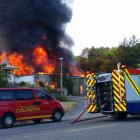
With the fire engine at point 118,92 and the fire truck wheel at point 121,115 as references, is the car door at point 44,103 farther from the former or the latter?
A: the fire truck wheel at point 121,115

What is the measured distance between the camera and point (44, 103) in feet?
79.3

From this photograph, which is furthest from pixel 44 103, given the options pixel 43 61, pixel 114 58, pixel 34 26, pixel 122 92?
pixel 114 58

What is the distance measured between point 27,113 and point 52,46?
55.5 metres

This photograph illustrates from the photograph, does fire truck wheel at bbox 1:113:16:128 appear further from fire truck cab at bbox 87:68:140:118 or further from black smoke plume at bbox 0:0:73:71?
black smoke plume at bbox 0:0:73:71

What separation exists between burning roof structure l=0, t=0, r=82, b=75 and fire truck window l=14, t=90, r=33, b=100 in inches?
1942

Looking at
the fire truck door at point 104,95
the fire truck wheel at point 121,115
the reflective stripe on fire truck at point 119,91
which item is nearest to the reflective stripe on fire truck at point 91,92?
the fire truck door at point 104,95

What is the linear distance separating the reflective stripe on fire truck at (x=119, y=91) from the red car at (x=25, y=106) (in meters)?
3.88

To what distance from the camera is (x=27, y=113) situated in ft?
76.8

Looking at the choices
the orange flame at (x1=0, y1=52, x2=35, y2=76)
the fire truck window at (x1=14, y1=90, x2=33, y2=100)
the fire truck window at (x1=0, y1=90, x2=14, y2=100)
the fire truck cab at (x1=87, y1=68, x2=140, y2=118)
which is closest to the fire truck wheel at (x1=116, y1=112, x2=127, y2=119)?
the fire truck cab at (x1=87, y1=68, x2=140, y2=118)

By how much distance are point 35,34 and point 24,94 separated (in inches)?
2087

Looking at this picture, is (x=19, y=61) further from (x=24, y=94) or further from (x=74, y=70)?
(x=24, y=94)

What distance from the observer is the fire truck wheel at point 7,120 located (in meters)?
22.4

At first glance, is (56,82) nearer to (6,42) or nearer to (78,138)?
(6,42)

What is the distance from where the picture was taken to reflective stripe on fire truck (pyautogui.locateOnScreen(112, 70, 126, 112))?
855 inches
